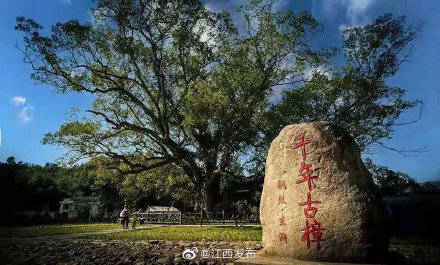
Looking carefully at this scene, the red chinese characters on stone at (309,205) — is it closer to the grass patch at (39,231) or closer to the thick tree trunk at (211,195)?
the grass patch at (39,231)

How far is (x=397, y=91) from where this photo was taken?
17.3m

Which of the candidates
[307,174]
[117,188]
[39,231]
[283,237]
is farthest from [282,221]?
[117,188]

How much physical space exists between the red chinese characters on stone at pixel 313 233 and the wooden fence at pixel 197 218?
13.6m

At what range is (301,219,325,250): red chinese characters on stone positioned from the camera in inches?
204

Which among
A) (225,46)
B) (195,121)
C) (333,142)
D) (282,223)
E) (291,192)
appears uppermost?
(225,46)

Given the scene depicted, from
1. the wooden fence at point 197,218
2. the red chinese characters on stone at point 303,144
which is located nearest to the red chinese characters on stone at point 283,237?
the red chinese characters on stone at point 303,144

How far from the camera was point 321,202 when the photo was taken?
5.36m

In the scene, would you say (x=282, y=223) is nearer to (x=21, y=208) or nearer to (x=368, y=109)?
(x=368, y=109)

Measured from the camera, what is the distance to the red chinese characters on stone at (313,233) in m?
5.18

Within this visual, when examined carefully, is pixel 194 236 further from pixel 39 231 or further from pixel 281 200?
pixel 39 231

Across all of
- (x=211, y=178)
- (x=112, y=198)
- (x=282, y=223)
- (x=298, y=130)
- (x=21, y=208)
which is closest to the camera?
(x=282, y=223)

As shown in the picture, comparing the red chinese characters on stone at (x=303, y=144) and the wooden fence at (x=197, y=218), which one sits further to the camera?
the wooden fence at (x=197, y=218)

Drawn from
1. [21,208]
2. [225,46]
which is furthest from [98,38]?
[21,208]

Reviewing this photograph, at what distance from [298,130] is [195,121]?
36.2 ft
